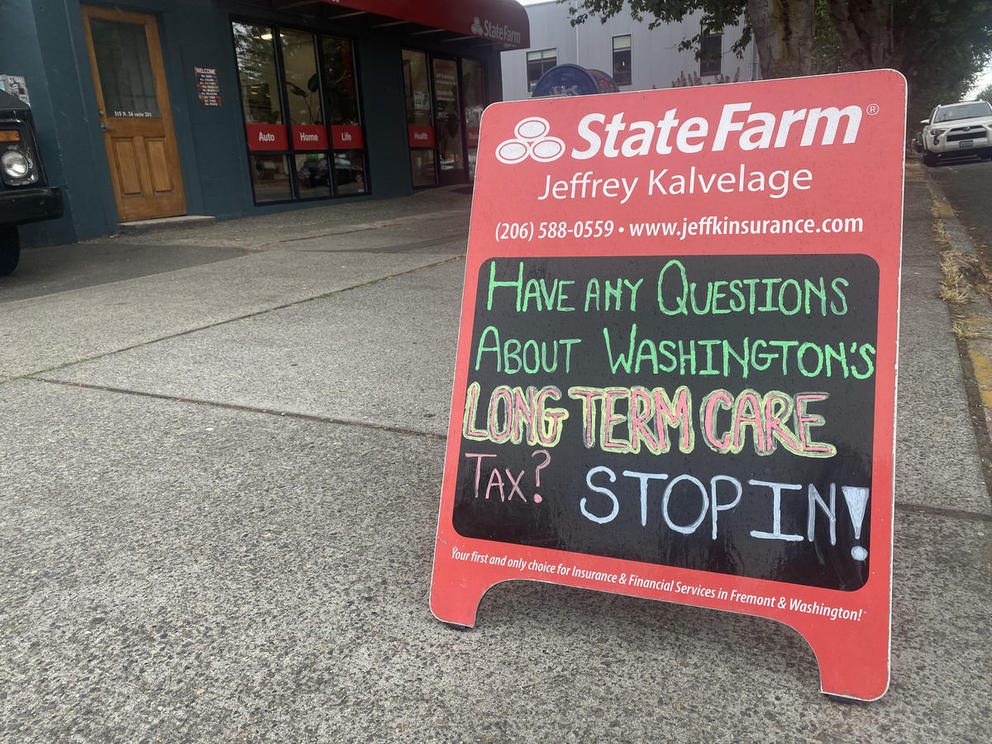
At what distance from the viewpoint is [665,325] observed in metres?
1.71

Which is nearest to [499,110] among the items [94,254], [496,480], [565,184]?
[565,184]

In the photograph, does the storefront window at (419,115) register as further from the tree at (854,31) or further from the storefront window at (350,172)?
the tree at (854,31)

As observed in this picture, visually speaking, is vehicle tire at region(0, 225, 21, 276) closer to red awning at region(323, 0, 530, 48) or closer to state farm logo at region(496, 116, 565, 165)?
red awning at region(323, 0, 530, 48)

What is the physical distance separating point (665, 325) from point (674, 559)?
52cm

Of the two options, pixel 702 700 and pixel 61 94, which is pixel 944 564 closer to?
pixel 702 700

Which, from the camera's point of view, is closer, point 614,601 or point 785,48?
point 614,601

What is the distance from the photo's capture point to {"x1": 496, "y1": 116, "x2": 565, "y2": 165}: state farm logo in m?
1.87

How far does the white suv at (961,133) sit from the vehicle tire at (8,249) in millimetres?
20617

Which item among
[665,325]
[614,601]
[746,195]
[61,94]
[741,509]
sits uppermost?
[61,94]

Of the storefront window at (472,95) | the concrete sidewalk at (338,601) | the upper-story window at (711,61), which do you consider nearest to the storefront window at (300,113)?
the storefront window at (472,95)

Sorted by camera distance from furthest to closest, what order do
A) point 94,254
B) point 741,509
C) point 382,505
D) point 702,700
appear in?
point 94,254 → point 382,505 → point 741,509 → point 702,700

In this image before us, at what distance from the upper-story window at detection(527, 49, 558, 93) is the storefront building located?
19.7 meters

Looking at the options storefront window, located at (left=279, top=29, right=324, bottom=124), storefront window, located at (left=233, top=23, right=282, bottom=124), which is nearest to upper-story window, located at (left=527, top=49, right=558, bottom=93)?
storefront window, located at (left=279, top=29, right=324, bottom=124)

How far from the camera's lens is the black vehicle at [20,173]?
18.4ft
